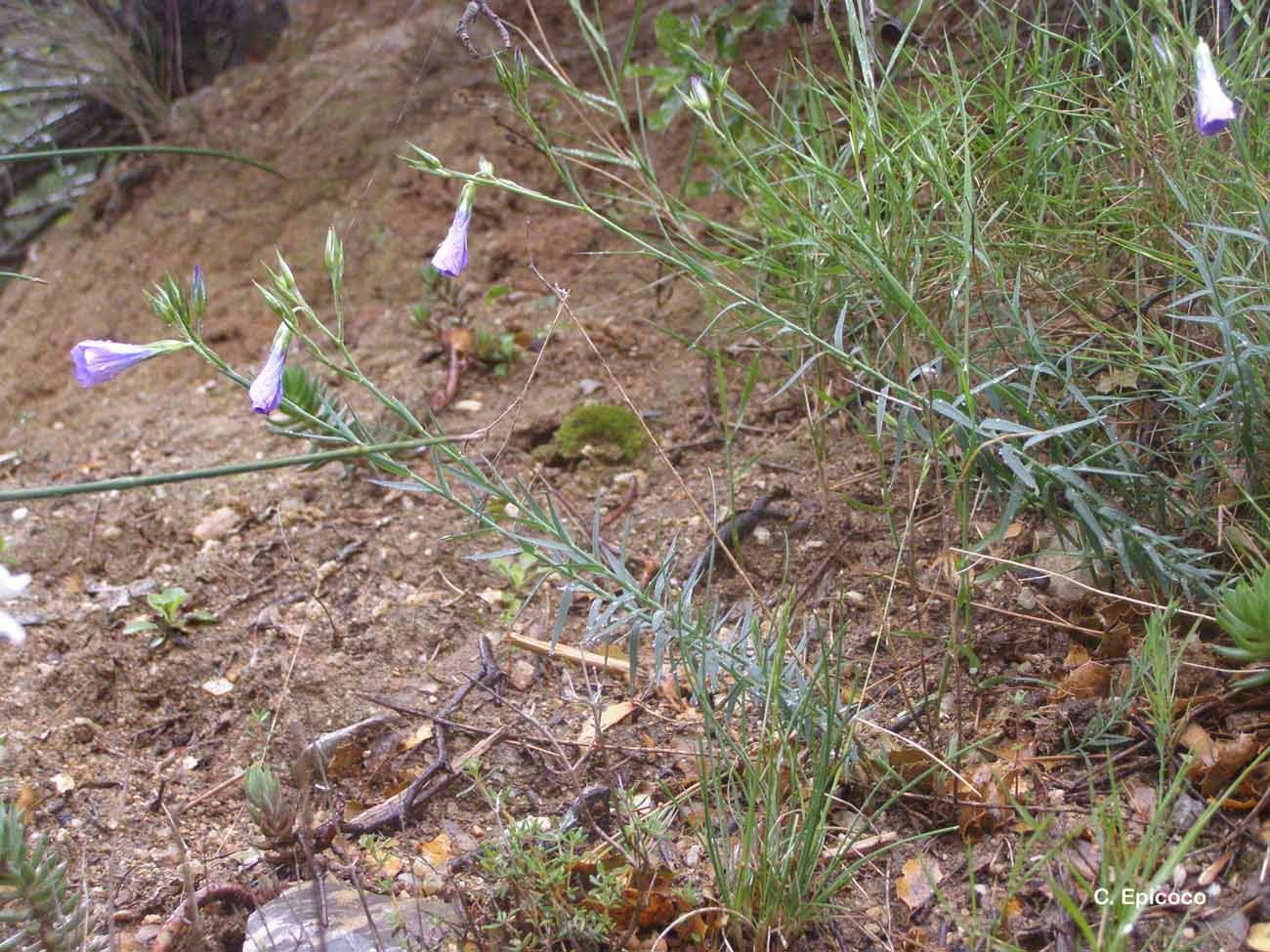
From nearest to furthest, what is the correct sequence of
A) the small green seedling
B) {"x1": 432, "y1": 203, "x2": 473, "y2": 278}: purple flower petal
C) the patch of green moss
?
{"x1": 432, "y1": 203, "x2": 473, "y2": 278}: purple flower petal
the small green seedling
the patch of green moss

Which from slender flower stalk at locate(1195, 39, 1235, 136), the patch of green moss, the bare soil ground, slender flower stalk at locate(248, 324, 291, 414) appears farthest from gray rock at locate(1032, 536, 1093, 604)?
slender flower stalk at locate(248, 324, 291, 414)

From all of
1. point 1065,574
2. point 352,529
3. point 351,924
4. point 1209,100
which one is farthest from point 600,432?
point 1209,100

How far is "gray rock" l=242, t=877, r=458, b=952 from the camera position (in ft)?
4.51

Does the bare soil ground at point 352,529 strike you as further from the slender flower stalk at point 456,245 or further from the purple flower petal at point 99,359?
the purple flower petal at point 99,359

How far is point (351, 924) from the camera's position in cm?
142

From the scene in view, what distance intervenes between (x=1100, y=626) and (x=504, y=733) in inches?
39.6

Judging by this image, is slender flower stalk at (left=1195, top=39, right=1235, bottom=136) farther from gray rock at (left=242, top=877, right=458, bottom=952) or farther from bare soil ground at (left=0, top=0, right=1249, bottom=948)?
gray rock at (left=242, top=877, right=458, bottom=952)

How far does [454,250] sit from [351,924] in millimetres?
983

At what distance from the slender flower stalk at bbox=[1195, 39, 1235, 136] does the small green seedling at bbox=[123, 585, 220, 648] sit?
2018 millimetres

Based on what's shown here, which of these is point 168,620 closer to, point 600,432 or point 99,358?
point 99,358

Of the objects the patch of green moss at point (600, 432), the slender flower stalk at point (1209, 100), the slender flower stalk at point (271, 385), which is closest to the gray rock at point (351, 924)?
the slender flower stalk at point (271, 385)

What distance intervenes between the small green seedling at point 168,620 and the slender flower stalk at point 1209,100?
2018mm

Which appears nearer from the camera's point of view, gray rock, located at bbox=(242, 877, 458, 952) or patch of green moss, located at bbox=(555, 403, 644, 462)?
gray rock, located at bbox=(242, 877, 458, 952)

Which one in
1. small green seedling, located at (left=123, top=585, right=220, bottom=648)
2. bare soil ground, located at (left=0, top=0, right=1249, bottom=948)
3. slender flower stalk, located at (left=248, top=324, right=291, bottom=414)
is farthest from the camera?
small green seedling, located at (left=123, top=585, right=220, bottom=648)
